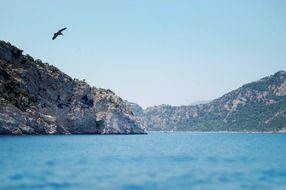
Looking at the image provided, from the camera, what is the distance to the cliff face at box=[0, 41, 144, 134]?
129 metres

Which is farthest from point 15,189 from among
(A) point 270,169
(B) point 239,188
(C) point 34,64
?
(C) point 34,64

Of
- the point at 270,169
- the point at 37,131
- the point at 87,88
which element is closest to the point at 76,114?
the point at 87,88

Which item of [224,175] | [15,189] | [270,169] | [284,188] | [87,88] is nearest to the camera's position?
[15,189]

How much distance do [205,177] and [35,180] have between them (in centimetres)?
1325

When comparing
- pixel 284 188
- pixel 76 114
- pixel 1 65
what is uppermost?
pixel 1 65

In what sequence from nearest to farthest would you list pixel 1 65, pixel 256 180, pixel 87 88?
pixel 256 180, pixel 1 65, pixel 87 88

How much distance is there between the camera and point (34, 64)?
6102 inches

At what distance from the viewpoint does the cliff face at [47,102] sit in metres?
129

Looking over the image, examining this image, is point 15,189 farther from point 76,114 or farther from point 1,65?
point 76,114

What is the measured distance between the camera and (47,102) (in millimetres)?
151375

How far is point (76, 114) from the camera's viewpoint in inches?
6481

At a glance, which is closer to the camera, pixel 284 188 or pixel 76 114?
pixel 284 188

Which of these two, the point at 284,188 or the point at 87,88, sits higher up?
the point at 87,88

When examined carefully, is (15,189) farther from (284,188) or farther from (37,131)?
(37,131)
